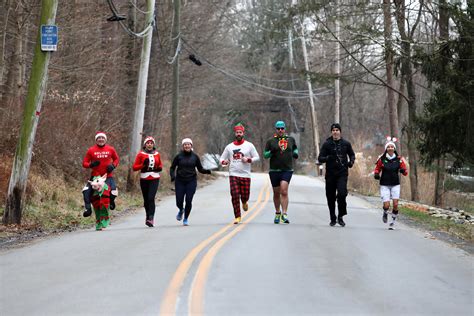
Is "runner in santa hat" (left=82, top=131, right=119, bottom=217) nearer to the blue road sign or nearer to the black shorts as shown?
the blue road sign

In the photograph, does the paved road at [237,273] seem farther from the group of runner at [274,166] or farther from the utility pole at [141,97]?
the utility pole at [141,97]

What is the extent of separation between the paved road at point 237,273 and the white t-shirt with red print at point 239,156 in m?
1.15

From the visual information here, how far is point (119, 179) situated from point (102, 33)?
6292 millimetres

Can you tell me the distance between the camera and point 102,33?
96.2ft

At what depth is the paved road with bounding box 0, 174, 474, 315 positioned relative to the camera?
7.00 meters

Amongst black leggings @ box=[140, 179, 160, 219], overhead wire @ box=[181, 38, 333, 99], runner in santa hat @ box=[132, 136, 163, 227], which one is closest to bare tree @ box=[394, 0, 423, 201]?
runner in santa hat @ box=[132, 136, 163, 227]

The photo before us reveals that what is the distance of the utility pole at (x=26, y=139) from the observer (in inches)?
583

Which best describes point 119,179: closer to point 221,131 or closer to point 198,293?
point 198,293

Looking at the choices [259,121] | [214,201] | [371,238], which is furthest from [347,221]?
[259,121]

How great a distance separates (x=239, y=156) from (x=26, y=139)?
4279 mm

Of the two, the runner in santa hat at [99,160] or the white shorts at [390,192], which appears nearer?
the runner in santa hat at [99,160]

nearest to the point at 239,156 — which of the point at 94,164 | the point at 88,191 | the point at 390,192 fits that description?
the point at 94,164

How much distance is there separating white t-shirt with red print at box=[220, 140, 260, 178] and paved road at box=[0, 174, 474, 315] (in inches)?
45.4

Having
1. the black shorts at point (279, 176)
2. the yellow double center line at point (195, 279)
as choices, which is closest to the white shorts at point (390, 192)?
the black shorts at point (279, 176)
